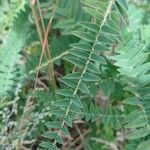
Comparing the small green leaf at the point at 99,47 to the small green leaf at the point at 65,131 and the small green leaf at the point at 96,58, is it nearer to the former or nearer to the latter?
the small green leaf at the point at 96,58

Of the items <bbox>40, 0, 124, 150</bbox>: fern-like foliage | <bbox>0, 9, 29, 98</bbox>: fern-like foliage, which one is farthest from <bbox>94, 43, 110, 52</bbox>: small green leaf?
<bbox>0, 9, 29, 98</bbox>: fern-like foliage

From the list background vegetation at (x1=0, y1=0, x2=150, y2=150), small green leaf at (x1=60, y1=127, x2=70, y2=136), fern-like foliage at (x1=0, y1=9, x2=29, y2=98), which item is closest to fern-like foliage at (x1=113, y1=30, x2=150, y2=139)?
background vegetation at (x1=0, y1=0, x2=150, y2=150)

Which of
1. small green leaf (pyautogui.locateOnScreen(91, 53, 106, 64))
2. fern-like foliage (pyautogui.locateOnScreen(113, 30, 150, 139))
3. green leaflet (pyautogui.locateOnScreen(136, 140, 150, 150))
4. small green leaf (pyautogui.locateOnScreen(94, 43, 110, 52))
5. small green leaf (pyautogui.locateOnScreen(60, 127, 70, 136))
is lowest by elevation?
green leaflet (pyautogui.locateOnScreen(136, 140, 150, 150))

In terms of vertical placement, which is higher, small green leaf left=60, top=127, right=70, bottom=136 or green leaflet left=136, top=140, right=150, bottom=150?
small green leaf left=60, top=127, right=70, bottom=136

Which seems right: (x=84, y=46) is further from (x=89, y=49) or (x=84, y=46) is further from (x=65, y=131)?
(x=65, y=131)

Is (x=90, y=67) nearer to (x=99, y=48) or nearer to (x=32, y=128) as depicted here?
(x=99, y=48)

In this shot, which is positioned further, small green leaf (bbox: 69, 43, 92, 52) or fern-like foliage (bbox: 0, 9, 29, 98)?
fern-like foliage (bbox: 0, 9, 29, 98)

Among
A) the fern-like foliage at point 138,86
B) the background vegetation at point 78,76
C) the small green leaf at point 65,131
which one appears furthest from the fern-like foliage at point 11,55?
the fern-like foliage at point 138,86

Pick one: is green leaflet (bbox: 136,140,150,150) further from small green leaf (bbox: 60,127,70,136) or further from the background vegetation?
small green leaf (bbox: 60,127,70,136)
